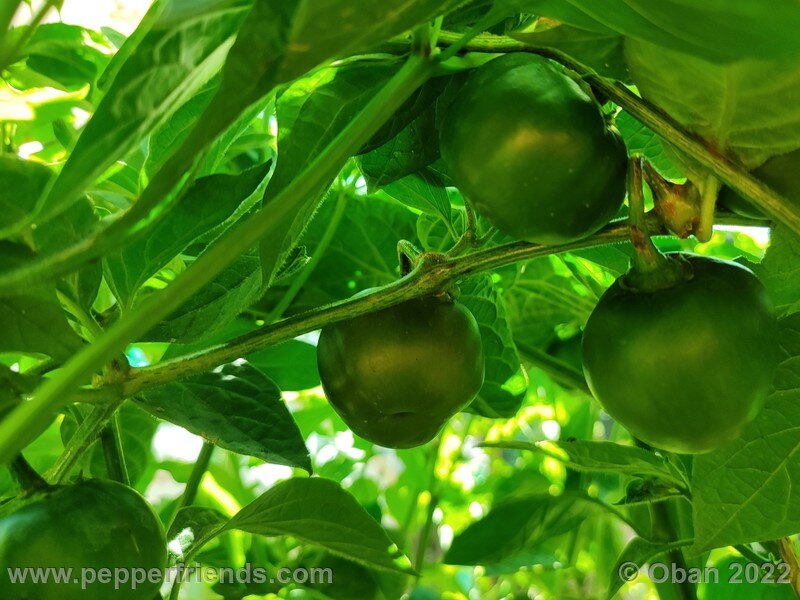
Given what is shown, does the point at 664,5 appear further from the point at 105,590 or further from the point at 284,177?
the point at 105,590

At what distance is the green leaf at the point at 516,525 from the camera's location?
29.2 inches

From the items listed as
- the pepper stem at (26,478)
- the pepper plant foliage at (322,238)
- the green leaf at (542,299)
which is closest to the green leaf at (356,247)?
the pepper plant foliage at (322,238)

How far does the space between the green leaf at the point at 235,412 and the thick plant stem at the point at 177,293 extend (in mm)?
211

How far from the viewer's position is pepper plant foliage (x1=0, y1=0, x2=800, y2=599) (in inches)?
10.1

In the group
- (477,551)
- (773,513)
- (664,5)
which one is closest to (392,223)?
(477,551)

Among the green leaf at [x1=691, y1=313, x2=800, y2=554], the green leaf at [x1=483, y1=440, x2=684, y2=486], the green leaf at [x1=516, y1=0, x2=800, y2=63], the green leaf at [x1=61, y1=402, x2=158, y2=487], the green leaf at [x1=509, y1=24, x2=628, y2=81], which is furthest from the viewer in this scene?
the green leaf at [x1=61, y1=402, x2=158, y2=487]

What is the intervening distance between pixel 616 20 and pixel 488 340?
37cm

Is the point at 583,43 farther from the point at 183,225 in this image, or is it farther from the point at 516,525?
the point at 516,525

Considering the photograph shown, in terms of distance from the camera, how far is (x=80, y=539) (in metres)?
0.39

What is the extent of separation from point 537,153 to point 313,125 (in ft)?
0.34

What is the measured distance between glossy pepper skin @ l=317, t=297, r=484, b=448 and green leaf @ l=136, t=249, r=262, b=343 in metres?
0.06

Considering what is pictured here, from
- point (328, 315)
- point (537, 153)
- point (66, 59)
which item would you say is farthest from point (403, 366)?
point (66, 59)

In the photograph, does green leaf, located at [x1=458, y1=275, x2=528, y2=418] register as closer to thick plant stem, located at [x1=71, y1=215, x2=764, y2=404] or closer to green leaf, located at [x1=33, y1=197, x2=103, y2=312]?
thick plant stem, located at [x1=71, y1=215, x2=764, y2=404]

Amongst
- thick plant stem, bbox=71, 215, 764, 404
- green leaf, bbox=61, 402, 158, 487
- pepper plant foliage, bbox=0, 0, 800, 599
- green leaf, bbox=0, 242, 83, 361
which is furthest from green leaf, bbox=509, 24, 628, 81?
green leaf, bbox=61, 402, 158, 487
